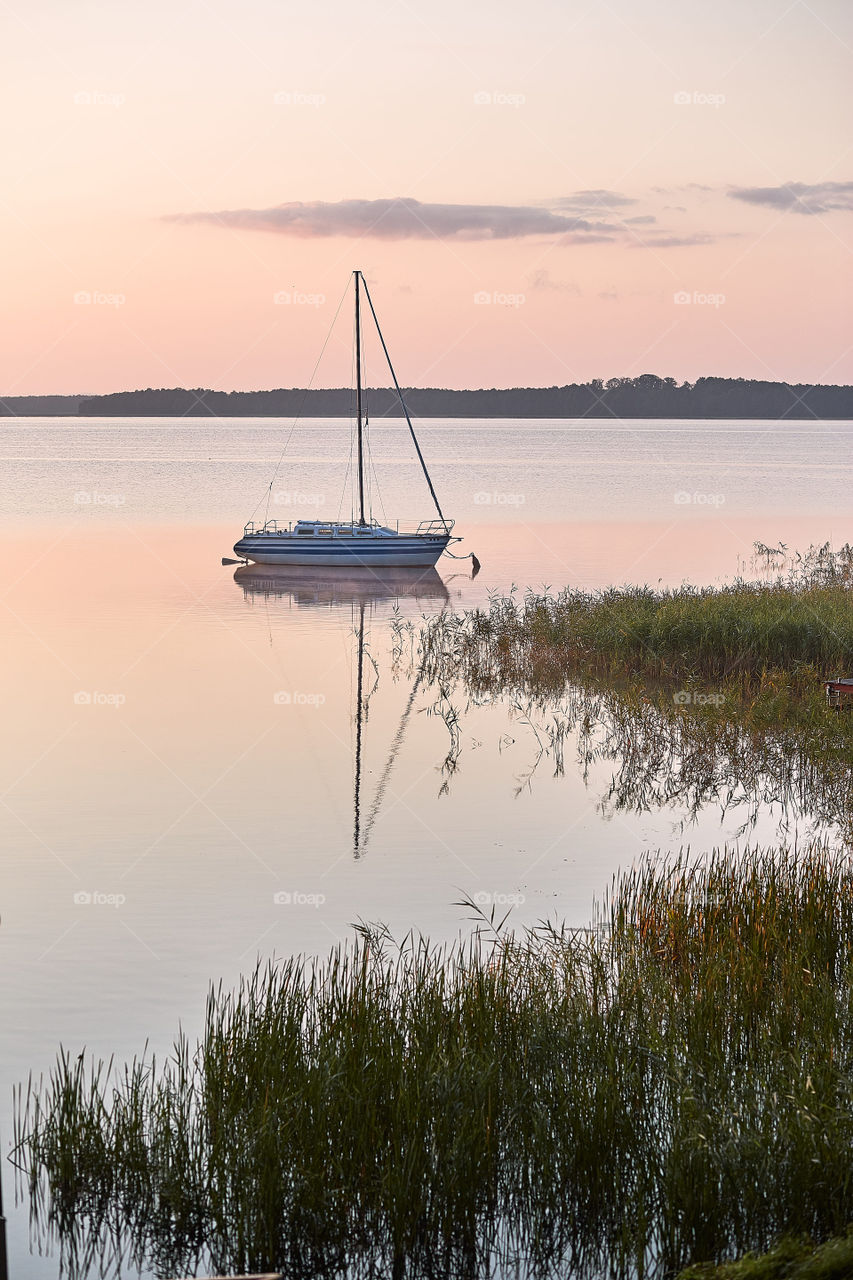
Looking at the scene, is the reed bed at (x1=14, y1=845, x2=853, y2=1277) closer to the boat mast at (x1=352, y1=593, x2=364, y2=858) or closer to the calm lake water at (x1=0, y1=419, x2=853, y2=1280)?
the calm lake water at (x1=0, y1=419, x2=853, y2=1280)

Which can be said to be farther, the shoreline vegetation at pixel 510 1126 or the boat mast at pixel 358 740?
the boat mast at pixel 358 740

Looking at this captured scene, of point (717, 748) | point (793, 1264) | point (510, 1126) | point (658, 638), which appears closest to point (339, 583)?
point (658, 638)

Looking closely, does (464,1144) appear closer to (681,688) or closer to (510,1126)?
(510,1126)

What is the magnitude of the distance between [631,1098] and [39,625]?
79.4ft

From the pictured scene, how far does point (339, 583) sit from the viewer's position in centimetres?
3838

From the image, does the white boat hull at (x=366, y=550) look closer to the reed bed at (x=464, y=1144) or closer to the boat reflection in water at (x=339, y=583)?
the boat reflection in water at (x=339, y=583)

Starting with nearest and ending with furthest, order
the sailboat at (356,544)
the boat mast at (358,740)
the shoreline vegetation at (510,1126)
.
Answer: the shoreline vegetation at (510,1126)
the boat mast at (358,740)
the sailboat at (356,544)

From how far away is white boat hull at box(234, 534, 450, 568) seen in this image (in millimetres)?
39375

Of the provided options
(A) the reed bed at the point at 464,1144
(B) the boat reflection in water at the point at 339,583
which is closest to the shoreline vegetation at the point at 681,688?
(A) the reed bed at the point at 464,1144

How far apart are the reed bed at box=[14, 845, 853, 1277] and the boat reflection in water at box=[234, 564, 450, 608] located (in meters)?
26.9

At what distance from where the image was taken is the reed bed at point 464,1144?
5.94m

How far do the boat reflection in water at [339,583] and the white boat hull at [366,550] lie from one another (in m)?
0.22

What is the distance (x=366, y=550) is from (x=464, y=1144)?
111ft

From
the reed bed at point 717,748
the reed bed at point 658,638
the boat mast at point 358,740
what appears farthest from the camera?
the reed bed at point 658,638
